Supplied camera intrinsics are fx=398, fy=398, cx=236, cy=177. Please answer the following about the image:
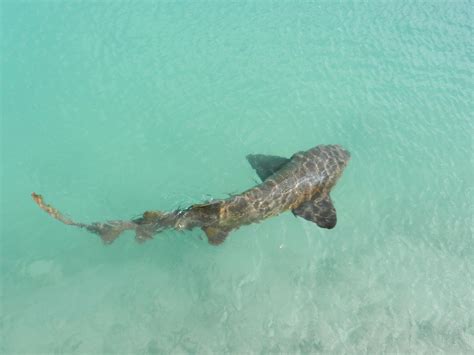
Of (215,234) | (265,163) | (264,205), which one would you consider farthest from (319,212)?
(215,234)

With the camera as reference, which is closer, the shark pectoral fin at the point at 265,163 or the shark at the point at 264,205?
the shark at the point at 264,205

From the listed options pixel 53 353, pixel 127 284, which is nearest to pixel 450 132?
pixel 127 284

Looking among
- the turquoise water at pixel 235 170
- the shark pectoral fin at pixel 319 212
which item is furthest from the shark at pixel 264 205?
the turquoise water at pixel 235 170

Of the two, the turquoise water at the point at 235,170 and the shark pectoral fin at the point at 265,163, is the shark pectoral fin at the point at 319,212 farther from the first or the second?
the shark pectoral fin at the point at 265,163

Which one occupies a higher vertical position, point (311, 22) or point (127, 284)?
point (311, 22)

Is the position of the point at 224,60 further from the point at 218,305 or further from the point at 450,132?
the point at 218,305
